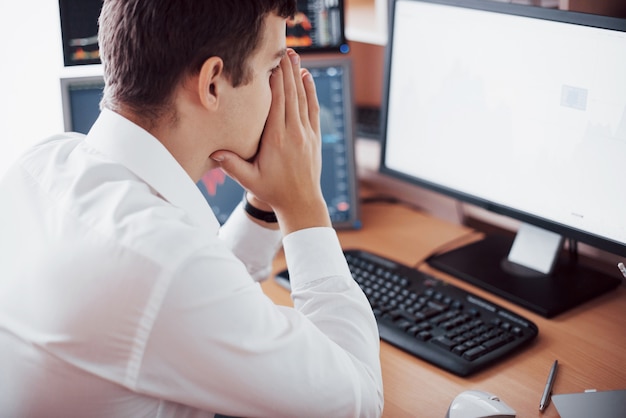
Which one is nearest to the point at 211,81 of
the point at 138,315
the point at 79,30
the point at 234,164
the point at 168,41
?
the point at 168,41

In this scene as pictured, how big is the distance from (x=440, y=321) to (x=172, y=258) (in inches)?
22.1

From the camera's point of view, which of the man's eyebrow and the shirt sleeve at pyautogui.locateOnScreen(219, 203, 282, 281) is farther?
the shirt sleeve at pyautogui.locateOnScreen(219, 203, 282, 281)

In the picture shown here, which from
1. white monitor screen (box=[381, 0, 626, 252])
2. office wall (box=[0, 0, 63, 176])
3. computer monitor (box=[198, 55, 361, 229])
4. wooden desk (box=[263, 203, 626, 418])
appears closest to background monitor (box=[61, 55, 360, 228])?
computer monitor (box=[198, 55, 361, 229])

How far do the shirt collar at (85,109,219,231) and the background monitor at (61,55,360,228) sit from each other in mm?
578

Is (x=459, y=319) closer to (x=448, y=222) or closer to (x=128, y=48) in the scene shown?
(x=448, y=222)

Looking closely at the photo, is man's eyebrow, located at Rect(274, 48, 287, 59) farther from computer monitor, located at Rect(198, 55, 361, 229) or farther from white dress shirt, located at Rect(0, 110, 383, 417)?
computer monitor, located at Rect(198, 55, 361, 229)

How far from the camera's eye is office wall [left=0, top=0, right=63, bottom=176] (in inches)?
62.3

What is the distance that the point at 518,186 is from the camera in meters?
1.37

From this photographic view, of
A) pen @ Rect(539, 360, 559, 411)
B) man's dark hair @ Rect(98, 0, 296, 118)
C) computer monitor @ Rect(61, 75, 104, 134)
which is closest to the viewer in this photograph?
man's dark hair @ Rect(98, 0, 296, 118)

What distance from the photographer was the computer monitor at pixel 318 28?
1.65 m

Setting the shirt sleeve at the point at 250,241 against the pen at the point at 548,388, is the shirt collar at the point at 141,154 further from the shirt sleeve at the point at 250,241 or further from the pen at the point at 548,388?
the pen at the point at 548,388

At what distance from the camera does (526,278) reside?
140cm

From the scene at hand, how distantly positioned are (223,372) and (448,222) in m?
0.96

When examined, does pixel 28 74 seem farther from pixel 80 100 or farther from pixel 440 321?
pixel 440 321
